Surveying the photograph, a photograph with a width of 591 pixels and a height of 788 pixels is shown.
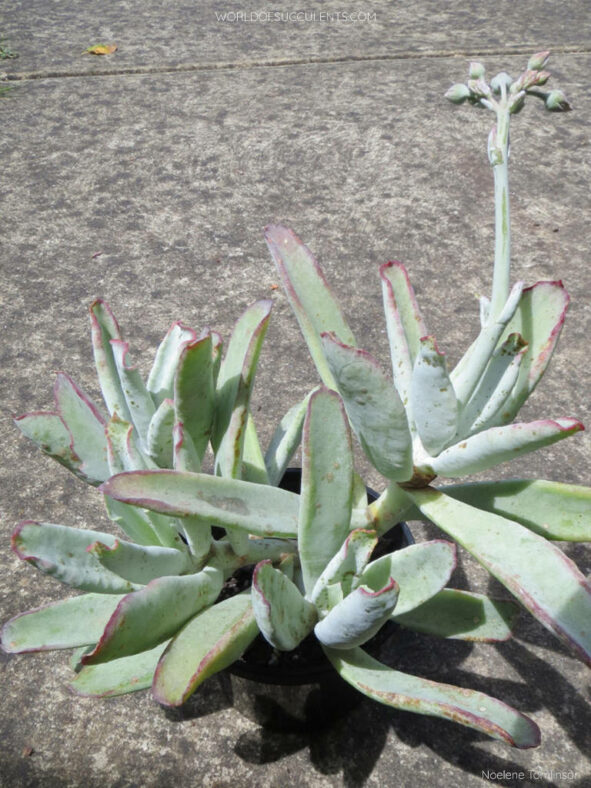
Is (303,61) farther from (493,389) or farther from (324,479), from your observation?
(324,479)

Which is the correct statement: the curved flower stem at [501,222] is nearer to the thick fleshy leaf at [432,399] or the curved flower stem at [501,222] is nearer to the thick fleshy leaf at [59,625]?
the thick fleshy leaf at [432,399]

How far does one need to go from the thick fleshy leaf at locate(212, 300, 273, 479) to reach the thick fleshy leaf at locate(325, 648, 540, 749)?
288mm

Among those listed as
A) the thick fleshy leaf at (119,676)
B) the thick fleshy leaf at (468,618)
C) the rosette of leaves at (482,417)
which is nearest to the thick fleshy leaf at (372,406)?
the rosette of leaves at (482,417)

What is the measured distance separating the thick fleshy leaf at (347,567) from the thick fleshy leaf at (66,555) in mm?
219

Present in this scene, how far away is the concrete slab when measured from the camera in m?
2.95

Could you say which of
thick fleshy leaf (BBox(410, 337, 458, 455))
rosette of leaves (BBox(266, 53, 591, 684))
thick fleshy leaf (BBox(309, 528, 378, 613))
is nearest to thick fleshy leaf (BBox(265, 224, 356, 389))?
rosette of leaves (BBox(266, 53, 591, 684))

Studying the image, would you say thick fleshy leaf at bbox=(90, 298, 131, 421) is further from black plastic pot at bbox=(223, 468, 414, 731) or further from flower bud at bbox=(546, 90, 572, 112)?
flower bud at bbox=(546, 90, 572, 112)

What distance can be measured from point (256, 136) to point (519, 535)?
1.96 meters

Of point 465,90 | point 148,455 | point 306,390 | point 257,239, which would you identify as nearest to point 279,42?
point 257,239

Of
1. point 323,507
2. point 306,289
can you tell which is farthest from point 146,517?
point 306,289

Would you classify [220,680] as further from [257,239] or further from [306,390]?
[257,239]

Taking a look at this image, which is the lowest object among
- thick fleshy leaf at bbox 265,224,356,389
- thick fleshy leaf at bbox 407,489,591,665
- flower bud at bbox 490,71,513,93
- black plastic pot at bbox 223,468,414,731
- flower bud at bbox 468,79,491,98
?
black plastic pot at bbox 223,468,414,731

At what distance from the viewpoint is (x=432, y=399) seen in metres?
0.84

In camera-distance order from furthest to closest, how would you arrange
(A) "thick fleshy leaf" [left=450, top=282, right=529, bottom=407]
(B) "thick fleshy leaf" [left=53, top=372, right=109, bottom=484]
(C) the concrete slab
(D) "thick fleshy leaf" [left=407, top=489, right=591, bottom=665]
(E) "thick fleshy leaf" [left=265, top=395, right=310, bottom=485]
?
1. (C) the concrete slab
2. (E) "thick fleshy leaf" [left=265, top=395, right=310, bottom=485]
3. (B) "thick fleshy leaf" [left=53, top=372, right=109, bottom=484]
4. (A) "thick fleshy leaf" [left=450, top=282, right=529, bottom=407]
5. (D) "thick fleshy leaf" [left=407, top=489, right=591, bottom=665]
